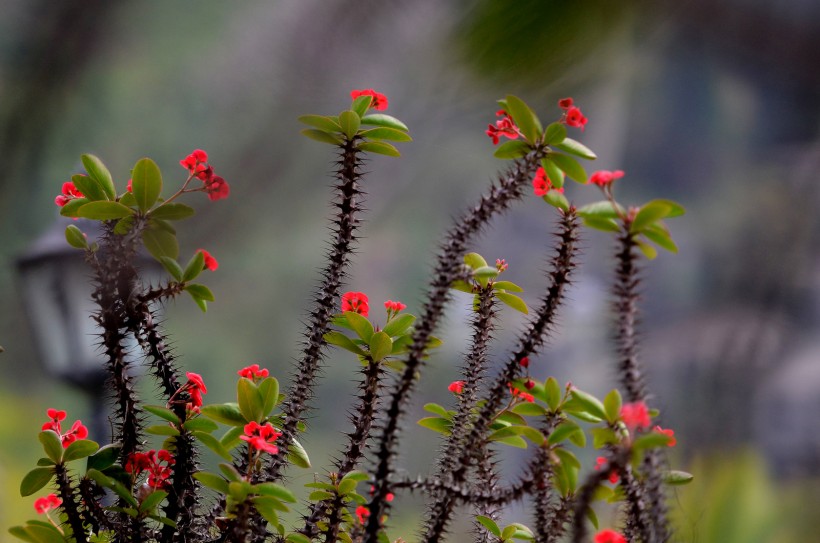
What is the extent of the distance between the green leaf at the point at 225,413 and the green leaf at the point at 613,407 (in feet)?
0.74

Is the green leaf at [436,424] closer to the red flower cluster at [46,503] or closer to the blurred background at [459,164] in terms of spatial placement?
the red flower cluster at [46,503]

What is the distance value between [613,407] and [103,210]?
340mm

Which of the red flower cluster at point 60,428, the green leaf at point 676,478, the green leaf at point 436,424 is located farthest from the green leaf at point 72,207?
the green leaf at point 676,478

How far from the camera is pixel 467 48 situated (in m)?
3.58

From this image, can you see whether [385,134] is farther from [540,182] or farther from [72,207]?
[72,207]

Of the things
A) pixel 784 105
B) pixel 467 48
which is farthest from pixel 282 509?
pixel 784 105

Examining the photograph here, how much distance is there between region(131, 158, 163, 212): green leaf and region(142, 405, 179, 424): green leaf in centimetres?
13

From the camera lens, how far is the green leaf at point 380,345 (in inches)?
20.2

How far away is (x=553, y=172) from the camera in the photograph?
0.48m

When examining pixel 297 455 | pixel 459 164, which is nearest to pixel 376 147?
pixel 297 455

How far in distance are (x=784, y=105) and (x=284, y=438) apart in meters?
9.39

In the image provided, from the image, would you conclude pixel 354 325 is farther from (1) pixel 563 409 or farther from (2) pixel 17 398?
(2) pixel 17 398

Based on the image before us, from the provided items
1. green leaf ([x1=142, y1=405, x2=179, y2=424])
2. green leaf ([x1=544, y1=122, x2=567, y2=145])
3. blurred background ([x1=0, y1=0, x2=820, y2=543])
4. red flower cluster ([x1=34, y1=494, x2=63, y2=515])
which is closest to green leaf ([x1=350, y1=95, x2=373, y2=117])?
green leaf ([x1=544, y1=122, x2=567, y2=145])

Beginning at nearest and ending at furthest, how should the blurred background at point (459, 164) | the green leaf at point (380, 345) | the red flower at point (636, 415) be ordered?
the red flower at point (636, 415)
the green leaf at point (380, 345)
the blurred background at point (459, 164)
